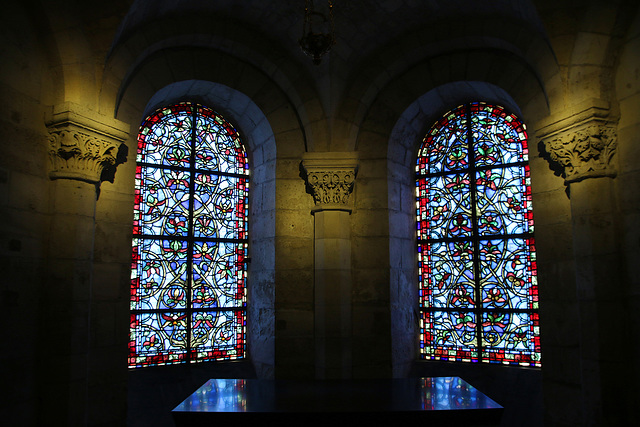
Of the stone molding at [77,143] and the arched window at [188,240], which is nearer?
the stone molding at [77,143]

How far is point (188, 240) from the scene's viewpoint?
22.0 ft

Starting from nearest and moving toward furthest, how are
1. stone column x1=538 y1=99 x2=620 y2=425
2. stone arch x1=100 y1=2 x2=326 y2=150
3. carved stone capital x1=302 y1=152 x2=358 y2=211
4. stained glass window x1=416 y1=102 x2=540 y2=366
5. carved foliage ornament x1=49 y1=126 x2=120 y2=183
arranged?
stone column x1=538 y1=99 x2=620 y2=425 < carved foliage ornament x1=49 y1=126 x2=120 y2=183 < stone arch x1=100 y1=2 x2=326 y2=150 < stained glass window x1=416 y1=102 x2=540 y2=366 < carved stone capital x1=302 y1=152 x2=358 y2=211

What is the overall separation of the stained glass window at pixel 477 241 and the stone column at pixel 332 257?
125cm

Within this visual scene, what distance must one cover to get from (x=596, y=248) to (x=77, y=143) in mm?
4834

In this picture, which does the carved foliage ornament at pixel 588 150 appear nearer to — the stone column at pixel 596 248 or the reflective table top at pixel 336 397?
the stone column at pixel 596 248

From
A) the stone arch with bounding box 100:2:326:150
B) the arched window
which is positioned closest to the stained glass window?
the stone arch with bounding box 100:2:326:150

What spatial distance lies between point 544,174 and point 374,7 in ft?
9.21

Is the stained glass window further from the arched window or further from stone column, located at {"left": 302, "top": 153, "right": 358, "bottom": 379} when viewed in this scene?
the arched window

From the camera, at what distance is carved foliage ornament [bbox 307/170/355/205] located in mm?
6465

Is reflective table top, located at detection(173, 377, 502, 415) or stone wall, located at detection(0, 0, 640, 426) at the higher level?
stone wall, located at detection(0, 0, 640, 426)

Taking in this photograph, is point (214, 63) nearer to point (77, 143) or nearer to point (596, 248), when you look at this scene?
point (77, 143)

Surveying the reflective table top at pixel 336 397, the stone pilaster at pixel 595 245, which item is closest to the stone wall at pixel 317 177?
the stone pilaster at pixel 595 245

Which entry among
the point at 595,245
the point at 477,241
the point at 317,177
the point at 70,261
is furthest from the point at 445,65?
the point at 70,261

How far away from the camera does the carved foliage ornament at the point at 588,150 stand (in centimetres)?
472
